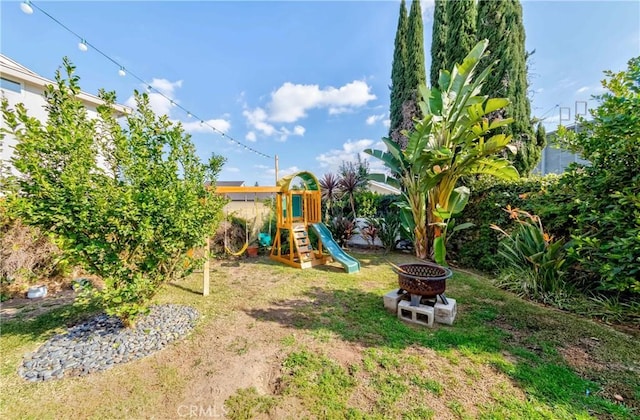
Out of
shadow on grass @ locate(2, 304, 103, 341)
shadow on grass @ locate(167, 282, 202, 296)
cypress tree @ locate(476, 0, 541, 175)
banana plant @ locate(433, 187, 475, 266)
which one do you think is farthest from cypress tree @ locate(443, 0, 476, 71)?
shadow on grass @ locate(2, 304, 103, 341)

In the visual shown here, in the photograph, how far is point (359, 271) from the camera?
595 cm

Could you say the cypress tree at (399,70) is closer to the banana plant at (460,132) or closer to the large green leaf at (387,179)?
the large green leaf at (387,179)

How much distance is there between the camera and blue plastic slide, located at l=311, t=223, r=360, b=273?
5.90m

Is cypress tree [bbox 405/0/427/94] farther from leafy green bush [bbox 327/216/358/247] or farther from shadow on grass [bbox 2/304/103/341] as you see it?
shadow on grass [bbox 2/304/103/341]

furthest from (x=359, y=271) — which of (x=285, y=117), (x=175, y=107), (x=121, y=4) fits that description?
(x=285, y=117)

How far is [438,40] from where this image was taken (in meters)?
9.48

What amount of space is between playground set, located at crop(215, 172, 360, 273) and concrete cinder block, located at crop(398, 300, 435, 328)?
7.88 ft

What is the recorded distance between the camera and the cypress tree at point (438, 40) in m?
9.40

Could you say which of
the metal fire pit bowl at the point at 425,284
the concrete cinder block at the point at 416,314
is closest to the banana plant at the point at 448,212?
the metal fire pit bowl at the point at 425,284

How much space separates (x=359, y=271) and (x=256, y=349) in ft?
11.8

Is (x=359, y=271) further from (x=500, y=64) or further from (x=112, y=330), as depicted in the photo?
(x=500, y=64)

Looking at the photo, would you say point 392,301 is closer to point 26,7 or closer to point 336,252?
point 336,252

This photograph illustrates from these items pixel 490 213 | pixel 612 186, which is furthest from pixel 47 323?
pixel 490 213

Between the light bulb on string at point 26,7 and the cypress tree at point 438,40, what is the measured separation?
10.6 metres
